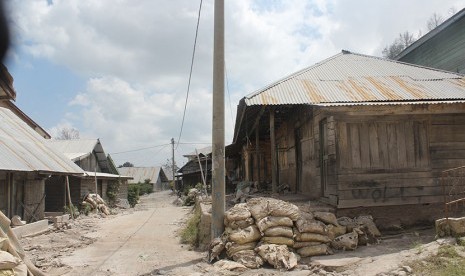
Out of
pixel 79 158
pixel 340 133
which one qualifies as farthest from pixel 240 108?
pixel 79 158

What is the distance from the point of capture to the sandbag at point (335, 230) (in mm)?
8140

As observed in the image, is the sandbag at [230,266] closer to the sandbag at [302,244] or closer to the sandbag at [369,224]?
the sandbag at [302,244]

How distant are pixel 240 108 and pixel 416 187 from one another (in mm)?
4962

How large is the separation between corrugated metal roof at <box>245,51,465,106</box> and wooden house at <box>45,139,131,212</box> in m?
11.8

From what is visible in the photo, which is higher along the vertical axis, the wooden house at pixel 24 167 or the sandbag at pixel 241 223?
the wooden house at pixel 24 167

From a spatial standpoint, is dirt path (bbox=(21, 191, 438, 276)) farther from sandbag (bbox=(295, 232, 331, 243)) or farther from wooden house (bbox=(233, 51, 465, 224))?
wooden house (bbox=(233, 51, 465, 224))

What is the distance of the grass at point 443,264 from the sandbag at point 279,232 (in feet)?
7.25

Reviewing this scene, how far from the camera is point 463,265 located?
589 centimetres

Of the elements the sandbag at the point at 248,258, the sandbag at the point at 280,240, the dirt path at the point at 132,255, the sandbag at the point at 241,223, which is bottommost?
the dirt path at the point at 132,255

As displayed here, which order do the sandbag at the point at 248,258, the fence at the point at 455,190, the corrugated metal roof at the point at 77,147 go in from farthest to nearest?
the corrugated metal roof at the point at 77,147 → the fence at the point at 455,190 → the sandbag at the point at 248,258

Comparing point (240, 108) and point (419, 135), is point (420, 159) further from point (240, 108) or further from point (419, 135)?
point (240, 108)

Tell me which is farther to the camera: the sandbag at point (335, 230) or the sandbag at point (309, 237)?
the sandbag at point (335, 230)

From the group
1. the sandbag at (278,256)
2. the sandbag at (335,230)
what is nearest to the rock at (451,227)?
the sandbag at (335,230)

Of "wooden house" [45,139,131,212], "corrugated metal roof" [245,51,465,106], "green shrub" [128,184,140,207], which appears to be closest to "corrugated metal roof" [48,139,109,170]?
"wooden house" [45,139,131,212]
